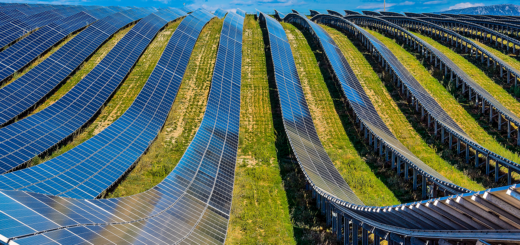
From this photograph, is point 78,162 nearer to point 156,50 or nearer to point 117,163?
point 117,163

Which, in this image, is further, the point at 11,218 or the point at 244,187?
the point at 244,187

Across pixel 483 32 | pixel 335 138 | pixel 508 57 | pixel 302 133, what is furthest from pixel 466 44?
pixel 302 133

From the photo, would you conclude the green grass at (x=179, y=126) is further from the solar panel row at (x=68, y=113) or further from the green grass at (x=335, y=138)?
the green grass at (x=335, y=138)

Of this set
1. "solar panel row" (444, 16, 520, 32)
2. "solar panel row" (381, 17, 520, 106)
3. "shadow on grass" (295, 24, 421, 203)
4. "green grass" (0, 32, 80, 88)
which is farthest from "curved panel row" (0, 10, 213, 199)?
"solar panel row" (444, 16, 520, 32)

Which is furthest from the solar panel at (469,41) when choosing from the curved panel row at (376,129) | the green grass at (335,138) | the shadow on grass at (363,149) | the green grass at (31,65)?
the green grass at (31,65)

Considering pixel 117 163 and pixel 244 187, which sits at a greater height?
pixel 117 163

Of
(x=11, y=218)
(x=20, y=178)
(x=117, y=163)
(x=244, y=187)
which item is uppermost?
(x=11, y=218)

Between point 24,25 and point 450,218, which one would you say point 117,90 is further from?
point 450,218

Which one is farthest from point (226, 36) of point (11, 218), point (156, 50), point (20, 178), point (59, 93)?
point (11, 218)
